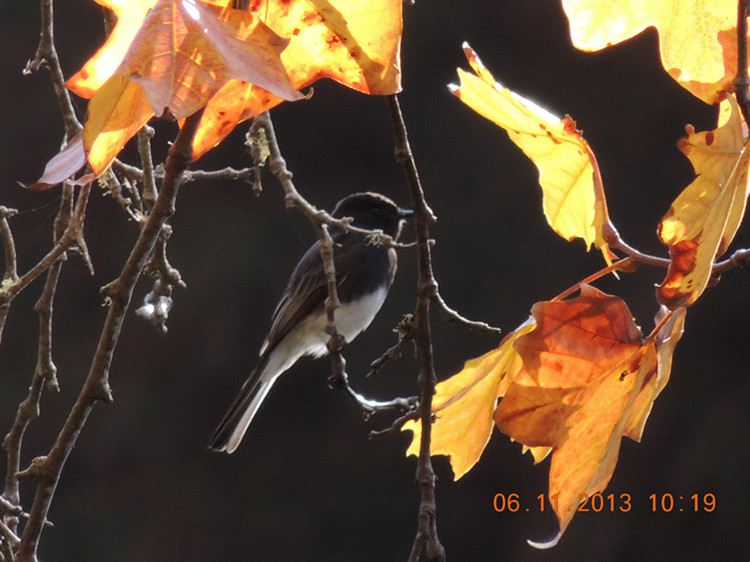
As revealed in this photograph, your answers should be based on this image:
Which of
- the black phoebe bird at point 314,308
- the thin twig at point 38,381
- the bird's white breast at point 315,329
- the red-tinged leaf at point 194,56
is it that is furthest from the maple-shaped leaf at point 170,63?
the bird's white breast at point 315,329

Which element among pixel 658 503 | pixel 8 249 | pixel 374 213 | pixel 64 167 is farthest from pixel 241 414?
pixel 64 167

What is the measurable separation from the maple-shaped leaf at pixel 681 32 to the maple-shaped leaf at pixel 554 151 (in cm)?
5

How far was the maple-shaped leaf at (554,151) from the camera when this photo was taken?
1.77 ft

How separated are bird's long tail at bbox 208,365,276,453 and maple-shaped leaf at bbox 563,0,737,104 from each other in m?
1.43

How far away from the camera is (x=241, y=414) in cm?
201

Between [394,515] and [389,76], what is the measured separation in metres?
2.74

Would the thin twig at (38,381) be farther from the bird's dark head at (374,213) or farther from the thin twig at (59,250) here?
the bird's dark head at (374,213)

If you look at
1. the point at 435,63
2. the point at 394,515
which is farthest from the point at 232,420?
the point at 435,63

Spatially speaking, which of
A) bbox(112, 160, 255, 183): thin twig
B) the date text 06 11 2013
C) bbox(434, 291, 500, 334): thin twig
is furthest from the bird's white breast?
bbox(434, 291, 500, 334): thin twig

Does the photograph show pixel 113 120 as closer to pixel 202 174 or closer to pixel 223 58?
pixel 223 58

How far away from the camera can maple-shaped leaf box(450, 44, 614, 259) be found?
1.77 feet

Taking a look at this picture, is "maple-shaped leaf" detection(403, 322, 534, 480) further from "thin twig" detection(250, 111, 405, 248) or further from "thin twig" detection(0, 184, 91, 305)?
"thin twig" detection(0, 184, 91, 305)

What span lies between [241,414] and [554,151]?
1524 mm

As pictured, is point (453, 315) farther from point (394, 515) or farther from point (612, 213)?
point (394, 515)
